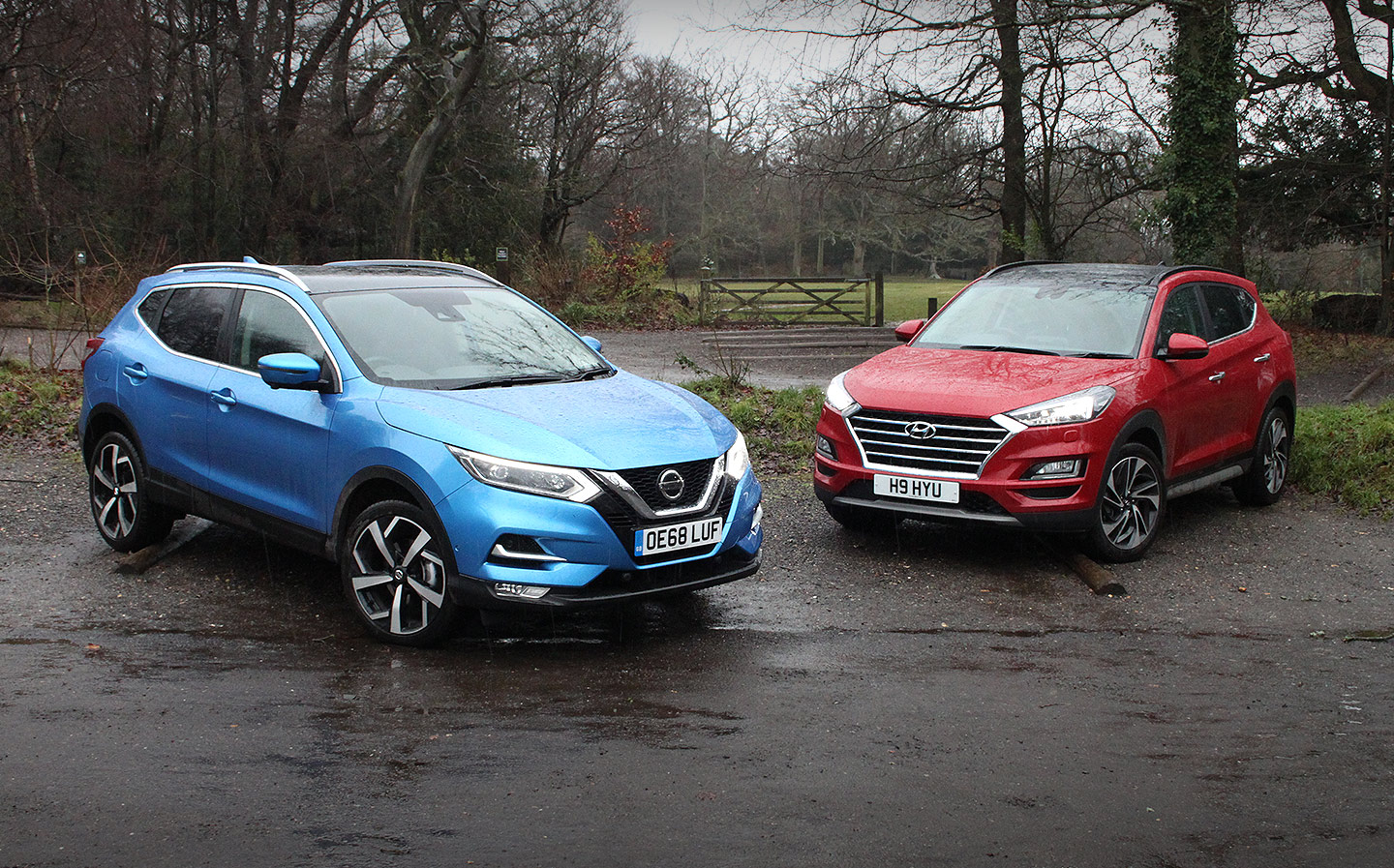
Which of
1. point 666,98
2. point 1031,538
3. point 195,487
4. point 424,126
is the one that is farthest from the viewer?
point 666,98

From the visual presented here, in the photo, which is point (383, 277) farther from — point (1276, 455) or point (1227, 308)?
point (1276, 455)

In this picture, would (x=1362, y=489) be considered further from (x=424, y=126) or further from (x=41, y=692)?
(x=424, y=126)

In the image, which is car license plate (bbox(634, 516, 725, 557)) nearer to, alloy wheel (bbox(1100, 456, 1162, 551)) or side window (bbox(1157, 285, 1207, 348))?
alloy wheel (bbox(1100, 456, 1162, 551))

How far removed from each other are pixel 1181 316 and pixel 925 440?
2493mm

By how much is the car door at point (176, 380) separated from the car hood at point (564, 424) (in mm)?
1578

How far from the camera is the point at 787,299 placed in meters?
30.3

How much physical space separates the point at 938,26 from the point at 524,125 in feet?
57.3

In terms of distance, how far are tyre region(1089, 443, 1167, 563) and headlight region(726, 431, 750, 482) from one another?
2391 millimetres

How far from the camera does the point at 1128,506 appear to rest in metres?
7.57

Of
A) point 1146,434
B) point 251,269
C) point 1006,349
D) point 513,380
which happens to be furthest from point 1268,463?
point 251,269

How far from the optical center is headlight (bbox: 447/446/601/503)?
5.30 metres

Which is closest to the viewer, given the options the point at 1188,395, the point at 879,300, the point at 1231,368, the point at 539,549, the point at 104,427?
the point at 539,549

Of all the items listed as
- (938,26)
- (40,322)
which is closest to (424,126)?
(40,322)

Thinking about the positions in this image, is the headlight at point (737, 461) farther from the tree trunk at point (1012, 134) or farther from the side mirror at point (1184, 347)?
the tree trunk at point (1012, 134)
